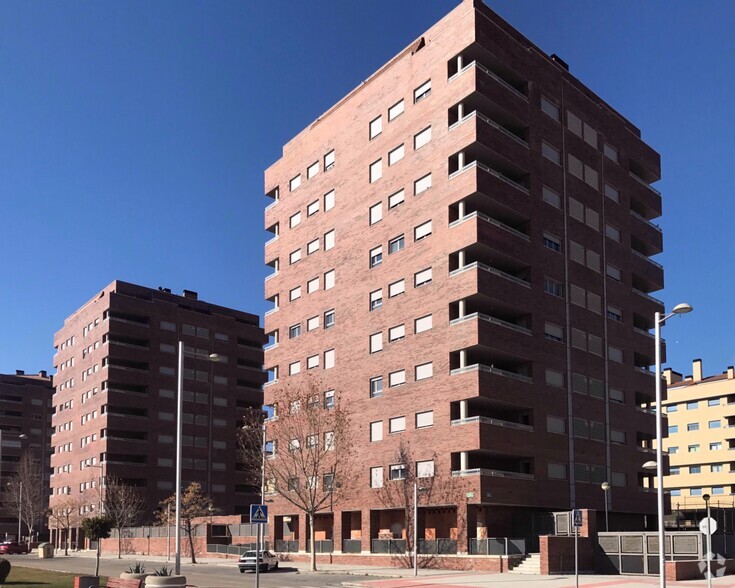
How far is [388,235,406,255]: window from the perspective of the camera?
5697 centimetres

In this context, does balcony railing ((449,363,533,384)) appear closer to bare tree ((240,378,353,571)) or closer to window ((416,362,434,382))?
window ((416,362,434,382))

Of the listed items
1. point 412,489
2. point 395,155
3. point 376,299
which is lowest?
point 412,489

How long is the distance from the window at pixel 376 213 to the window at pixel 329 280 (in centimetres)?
578

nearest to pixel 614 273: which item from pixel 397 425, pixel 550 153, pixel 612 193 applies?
pixel 612 193

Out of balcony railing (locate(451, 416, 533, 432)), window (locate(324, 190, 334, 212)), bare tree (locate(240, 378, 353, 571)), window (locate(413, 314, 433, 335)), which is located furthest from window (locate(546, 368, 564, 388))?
window (locate(324, 190, 334, 212))

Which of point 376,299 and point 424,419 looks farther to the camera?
point 376,299

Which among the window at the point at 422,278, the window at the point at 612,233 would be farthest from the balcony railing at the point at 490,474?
the window at the point at 612,233

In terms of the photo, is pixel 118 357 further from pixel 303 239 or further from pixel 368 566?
pixel 368 566

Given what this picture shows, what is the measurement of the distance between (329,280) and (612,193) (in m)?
22.4

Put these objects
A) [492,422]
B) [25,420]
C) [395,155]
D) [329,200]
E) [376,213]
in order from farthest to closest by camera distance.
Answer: [25,420] < [329,200] < [376,213] < [395,155] < [492,422]

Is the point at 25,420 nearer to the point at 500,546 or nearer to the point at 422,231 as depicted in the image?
the point at 422,231

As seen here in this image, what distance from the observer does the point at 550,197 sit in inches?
2272

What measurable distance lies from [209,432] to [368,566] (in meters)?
59.1

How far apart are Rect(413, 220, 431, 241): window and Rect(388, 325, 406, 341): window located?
5880 millimetres
